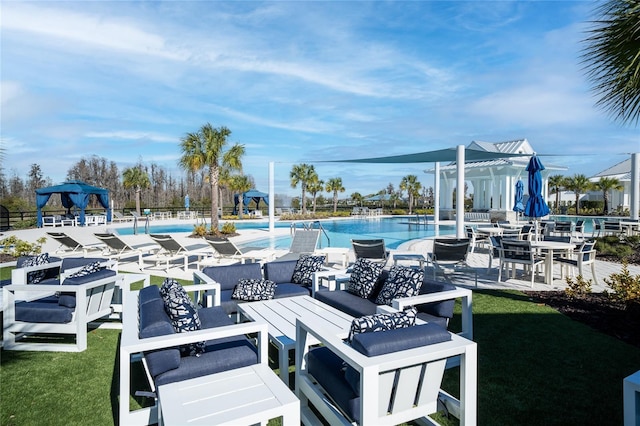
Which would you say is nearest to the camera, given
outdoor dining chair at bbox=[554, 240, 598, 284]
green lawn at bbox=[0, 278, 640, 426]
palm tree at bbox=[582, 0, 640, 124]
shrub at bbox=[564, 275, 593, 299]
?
green lawn at bbox=[0, 278, 640, 426]

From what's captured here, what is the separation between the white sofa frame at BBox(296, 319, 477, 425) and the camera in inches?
71.6

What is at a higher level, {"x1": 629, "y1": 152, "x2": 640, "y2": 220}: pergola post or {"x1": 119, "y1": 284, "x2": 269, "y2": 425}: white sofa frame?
{"x1": 629, "y1": 152, "x2": 640, "y2": 220}: pergola post

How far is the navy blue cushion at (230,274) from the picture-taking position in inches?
180

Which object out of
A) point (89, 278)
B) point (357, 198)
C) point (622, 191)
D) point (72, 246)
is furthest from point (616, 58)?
point (357, 198)

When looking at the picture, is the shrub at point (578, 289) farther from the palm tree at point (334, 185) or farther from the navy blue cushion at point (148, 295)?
the palm tree at point (334, 185)

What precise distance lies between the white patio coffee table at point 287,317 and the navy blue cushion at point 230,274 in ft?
2.22

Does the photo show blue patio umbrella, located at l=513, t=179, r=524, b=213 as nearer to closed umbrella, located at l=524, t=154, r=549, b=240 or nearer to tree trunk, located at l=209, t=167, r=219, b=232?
closed umbrella, located at l=524, t=154, r=549, b=240

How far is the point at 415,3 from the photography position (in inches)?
372

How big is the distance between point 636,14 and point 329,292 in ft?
13.3

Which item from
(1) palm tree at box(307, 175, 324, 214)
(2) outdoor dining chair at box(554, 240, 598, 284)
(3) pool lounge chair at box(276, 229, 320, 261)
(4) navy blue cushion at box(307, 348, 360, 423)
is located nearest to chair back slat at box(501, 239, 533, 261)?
(2) outdoor dining chair at box(554, 240, 598, 284)

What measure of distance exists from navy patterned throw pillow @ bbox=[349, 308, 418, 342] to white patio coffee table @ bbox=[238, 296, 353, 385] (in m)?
0.41

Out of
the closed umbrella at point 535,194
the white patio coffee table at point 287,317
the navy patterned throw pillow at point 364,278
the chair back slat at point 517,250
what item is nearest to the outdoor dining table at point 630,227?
→ the closed umbrella at point 535,194

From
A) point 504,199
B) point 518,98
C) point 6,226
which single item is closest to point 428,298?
point 518,98

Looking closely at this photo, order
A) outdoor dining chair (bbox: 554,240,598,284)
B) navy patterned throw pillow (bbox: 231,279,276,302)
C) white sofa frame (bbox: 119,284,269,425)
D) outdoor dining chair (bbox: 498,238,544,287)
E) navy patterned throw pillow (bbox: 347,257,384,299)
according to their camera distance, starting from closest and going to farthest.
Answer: white sofa frame (bbox: 119,284,269,425)
navy patterned throw pillow (bbox: 347,257,384,299)
navy patterned throw pillow (bbox: 231,279,276,302)
outdoor dining chair (bbox: 554,240,598,284)
outdoor dining chair (bbox: 498,238,544,287)
